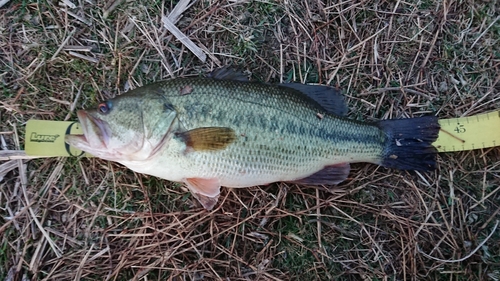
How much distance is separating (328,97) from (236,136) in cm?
98

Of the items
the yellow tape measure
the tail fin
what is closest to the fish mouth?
the tail fin

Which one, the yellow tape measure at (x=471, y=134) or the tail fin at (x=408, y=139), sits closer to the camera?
the tail fin at (x=408, y=139)

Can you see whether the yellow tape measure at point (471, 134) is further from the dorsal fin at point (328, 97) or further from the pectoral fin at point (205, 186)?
the pectoral fin at point (205, 186)

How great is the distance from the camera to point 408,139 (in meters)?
3.17

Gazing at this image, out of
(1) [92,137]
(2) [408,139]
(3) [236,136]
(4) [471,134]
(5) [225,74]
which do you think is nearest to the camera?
(1) [92,137]

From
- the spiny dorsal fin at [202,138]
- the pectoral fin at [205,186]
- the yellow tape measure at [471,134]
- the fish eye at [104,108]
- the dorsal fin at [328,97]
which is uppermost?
the fish eye at [104,108]

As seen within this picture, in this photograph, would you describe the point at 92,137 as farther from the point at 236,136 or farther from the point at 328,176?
the point at 328,176

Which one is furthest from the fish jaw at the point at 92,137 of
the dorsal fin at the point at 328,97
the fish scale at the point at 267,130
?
the dorsal fin at the point at 328,97

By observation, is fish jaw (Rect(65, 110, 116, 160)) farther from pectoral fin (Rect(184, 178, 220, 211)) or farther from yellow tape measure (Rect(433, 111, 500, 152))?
yellow tape measure (Rect(433, 111, 500, 152))

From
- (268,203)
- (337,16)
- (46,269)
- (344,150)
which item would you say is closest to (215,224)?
(268,203)

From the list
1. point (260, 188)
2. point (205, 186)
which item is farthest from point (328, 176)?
point (205, 186)

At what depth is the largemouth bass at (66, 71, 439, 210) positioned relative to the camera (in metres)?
2.69

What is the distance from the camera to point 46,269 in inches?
123

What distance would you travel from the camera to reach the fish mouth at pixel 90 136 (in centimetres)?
263
